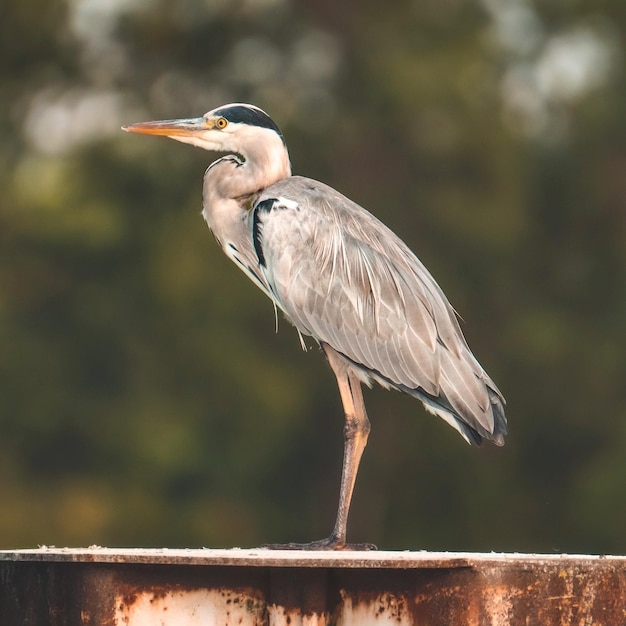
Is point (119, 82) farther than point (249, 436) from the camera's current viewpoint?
Yes

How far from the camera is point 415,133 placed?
22.1 m

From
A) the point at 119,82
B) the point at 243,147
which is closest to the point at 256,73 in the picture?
the point at 119,82

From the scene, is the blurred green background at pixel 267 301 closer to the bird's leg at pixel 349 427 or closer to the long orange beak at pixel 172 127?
the long orange beak at pixel 172 127

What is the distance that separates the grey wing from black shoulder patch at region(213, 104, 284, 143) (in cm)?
57

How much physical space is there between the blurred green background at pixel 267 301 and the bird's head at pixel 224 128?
11.1 m

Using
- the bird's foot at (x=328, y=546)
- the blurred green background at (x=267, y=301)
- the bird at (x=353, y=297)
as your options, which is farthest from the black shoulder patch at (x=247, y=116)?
the blurred green background at (x=267, y=301)

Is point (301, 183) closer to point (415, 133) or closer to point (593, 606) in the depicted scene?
point (593, 606)

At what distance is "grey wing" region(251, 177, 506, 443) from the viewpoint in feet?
21.8

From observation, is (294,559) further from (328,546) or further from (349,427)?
(349,427)

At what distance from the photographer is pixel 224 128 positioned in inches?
293

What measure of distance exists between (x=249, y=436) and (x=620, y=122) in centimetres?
645

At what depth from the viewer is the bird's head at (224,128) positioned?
288 inches

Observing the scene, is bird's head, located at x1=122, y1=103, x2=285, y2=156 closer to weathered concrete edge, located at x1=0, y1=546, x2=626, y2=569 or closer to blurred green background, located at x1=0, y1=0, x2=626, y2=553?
weathered concrete edge, located at x1=0, y1=546, x2=626, y2=569

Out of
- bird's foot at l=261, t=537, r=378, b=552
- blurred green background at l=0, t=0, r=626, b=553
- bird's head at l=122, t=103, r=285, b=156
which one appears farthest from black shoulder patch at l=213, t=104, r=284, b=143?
blurred green background at l=0, t=0, r=626, b=553
